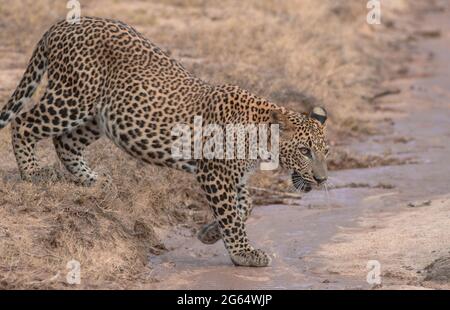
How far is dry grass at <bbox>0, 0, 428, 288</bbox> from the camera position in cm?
869

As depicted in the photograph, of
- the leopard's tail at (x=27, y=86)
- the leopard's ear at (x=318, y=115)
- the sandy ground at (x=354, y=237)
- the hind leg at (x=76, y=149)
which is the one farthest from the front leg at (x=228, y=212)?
the leopard's tail at (x=27, y=86)

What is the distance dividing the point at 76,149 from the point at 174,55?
222 inches

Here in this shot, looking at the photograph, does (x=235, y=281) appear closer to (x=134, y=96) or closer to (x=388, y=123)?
(x=134, y=96)

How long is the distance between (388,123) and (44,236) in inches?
339

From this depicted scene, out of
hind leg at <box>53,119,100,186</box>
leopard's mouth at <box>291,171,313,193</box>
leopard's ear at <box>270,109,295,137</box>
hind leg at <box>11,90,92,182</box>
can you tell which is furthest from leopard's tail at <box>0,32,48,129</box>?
leopard's mouth at <box>291,171,313,193</box>

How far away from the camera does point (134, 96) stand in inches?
378

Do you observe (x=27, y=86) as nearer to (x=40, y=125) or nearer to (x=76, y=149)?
(x=40, y=125)

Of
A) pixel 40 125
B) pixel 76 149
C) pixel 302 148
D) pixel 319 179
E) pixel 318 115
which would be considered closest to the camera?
pixel 319 179

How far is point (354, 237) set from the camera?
10188 mm

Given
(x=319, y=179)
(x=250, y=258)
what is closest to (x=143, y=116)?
(x=250, y=258)

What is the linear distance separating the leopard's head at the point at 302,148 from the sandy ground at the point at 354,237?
2.58ft

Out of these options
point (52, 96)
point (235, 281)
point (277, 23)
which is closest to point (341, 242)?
point (235, 281)

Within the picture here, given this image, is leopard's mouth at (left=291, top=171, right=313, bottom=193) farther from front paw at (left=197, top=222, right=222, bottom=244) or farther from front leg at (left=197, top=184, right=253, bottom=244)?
front paw at (left=197, top=222, right=222, bottom=244)

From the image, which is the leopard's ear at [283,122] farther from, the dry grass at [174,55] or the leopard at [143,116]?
the dry grass at [174,55]
